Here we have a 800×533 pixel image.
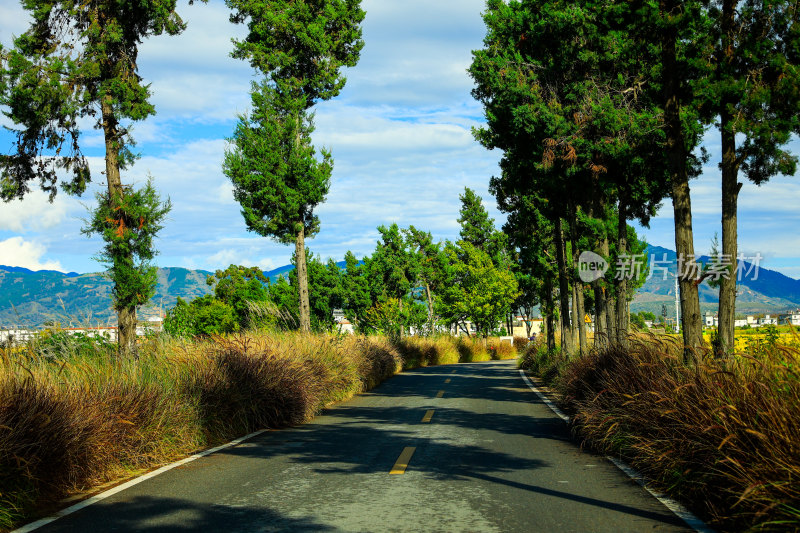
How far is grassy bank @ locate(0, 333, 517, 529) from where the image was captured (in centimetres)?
652

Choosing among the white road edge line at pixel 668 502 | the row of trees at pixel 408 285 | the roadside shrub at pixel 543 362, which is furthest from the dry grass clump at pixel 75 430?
the row of trees at pixel 408 285

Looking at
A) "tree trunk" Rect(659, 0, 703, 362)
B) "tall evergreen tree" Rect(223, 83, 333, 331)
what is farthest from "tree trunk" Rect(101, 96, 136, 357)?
"tree trunk" Rect(659, 0, 703, 362)

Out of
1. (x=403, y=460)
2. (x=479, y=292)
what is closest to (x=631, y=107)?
(x=403, y=460)

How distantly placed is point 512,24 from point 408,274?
171 ft

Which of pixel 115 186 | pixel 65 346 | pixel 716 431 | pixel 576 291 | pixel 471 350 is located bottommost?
pixel 471 350

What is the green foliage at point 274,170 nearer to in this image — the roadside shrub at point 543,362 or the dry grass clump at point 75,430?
the roadside shrub at point 543,362

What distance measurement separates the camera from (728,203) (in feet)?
39.6

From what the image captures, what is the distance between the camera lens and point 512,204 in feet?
106

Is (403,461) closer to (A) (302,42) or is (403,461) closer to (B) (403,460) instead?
(B) (403,460)

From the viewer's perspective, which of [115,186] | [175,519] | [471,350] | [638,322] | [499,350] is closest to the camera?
[175,519]

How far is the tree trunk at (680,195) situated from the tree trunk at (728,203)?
1197 millimetres

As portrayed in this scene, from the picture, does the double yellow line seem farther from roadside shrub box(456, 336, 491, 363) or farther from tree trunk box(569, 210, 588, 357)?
roadside shrub box(456, 336, 491, 363)

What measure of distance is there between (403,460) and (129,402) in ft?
11.9

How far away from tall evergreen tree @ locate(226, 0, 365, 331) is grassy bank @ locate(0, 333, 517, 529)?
423 inches
